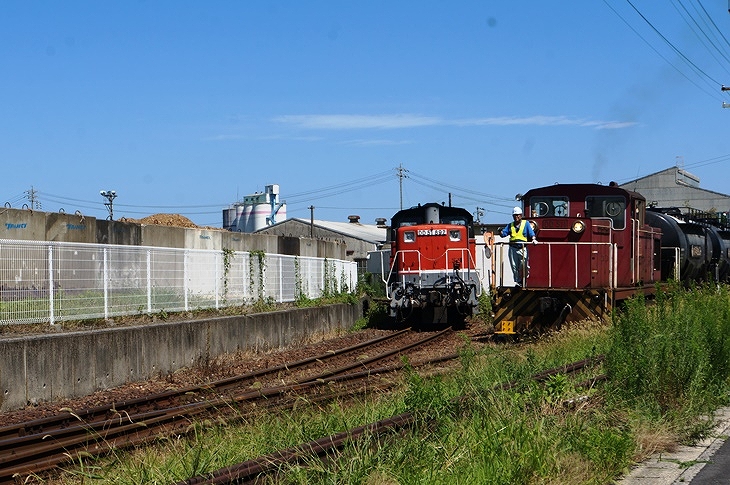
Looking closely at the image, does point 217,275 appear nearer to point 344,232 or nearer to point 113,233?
point 113,233

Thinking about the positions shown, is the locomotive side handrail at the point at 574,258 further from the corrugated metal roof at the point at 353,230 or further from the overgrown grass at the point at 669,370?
the corrugated metal roof at the point at 353,230

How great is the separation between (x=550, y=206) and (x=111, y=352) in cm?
960

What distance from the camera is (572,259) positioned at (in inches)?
698

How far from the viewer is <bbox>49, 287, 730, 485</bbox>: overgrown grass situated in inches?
233

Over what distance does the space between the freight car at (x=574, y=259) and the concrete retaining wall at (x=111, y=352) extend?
5572mm

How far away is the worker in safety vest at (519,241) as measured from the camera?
54.9 ft

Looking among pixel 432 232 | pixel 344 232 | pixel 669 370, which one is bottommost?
pixel 669 370

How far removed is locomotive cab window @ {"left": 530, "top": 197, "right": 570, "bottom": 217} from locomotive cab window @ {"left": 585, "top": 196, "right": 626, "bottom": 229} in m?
0.47

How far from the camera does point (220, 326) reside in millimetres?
17984

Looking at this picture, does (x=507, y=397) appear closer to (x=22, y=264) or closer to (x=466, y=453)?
(x=466, y=453)

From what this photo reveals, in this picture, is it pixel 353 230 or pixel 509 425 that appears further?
pixel 353 230

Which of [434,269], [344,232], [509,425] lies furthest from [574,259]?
[344,232]

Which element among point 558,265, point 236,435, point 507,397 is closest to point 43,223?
point 558,265

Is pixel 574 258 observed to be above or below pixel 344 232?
below
